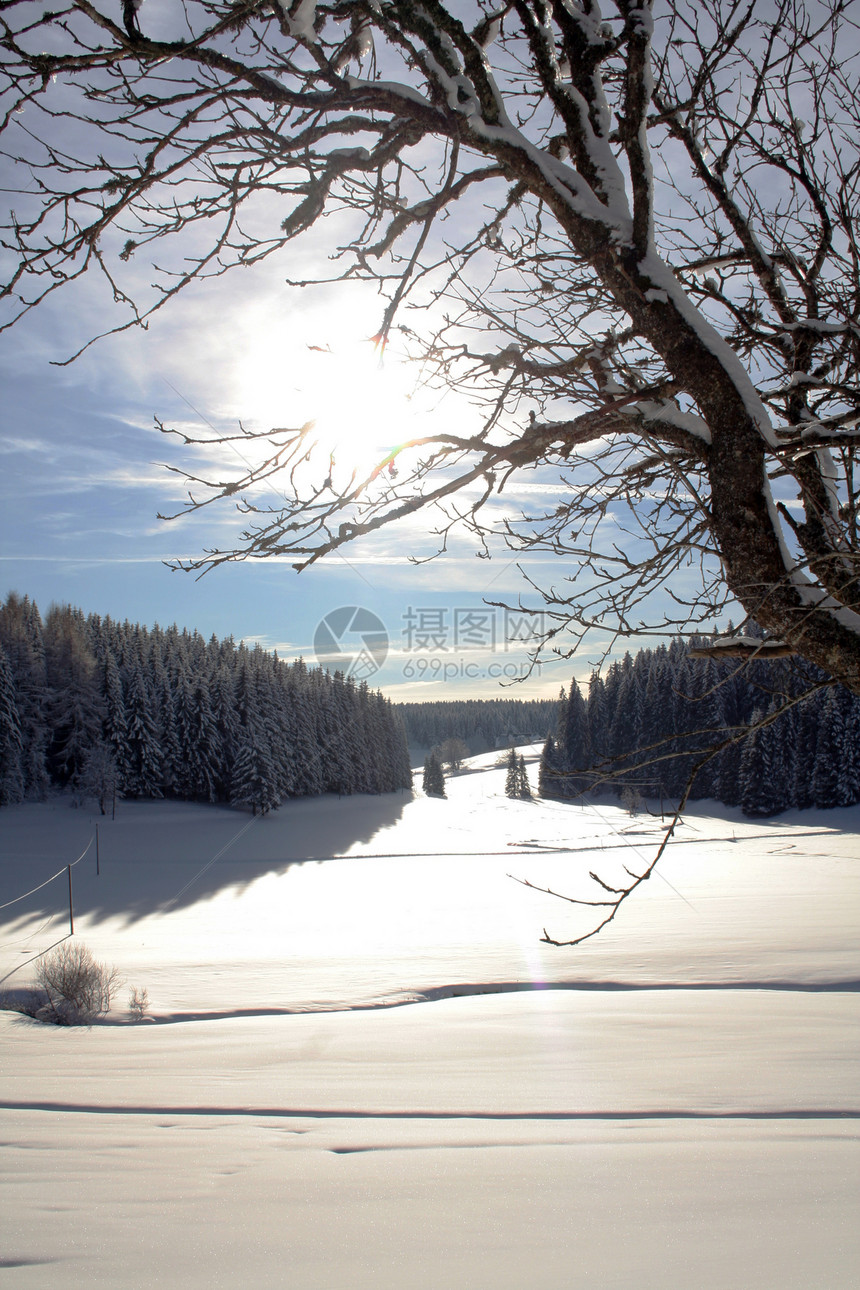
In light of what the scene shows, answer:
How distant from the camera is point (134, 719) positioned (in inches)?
1735

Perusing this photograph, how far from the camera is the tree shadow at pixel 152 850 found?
984 inches

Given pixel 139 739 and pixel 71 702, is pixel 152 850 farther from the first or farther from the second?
pixel 71 702

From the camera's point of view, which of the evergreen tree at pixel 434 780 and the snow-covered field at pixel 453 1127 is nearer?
the snow-covered field at pixel 453 1127

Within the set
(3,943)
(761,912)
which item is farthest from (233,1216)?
(3,943)

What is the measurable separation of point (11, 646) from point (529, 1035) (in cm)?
4499

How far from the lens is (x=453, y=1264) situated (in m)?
1.46

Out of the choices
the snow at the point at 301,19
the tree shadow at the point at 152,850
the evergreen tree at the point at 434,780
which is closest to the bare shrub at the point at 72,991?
the snow at the point at 301,19

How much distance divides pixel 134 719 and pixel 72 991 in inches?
1515

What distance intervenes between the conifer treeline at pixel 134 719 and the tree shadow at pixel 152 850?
1982 millimetres

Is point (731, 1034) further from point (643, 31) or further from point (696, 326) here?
point (643, 31)

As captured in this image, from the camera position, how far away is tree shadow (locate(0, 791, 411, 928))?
25000mm

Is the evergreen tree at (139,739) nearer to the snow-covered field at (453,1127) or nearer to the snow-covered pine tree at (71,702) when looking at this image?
the snow-covered pine tree at (71,702)

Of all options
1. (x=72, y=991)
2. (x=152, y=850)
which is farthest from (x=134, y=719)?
(x=72, y=991)

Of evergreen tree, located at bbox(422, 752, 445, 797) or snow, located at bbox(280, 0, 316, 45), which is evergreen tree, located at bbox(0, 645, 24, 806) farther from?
snow, located at bbox(280, 0, 316, 45)
